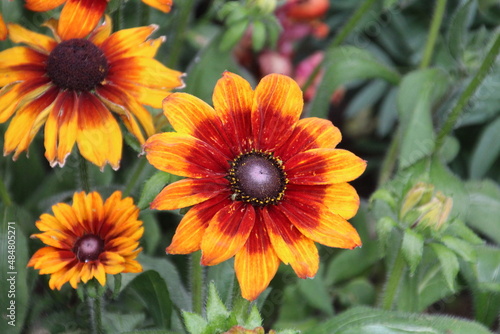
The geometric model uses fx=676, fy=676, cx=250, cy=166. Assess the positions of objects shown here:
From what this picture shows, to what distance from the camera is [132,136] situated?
0.93m

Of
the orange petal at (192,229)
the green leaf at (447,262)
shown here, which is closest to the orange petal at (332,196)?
the orange petal at (192,229)

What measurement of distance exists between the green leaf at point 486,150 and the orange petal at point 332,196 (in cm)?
86

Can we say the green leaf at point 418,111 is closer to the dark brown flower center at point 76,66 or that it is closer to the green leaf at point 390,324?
the green leaf at point 390,324

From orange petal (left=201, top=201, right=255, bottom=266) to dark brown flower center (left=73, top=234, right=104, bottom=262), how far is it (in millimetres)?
189

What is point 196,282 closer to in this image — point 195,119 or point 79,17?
point 195,119

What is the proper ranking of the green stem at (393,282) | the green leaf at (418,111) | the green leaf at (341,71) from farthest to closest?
the green leaf at (341,71)
the green leaf at (418,111)
the green stem at (393,282)

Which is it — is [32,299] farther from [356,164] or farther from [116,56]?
[356,164]

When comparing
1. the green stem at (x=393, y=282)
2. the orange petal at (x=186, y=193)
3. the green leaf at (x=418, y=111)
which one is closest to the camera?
the orange petal at (x=186, y=193)

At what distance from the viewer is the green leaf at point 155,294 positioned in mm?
1019

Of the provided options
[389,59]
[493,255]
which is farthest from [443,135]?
[389,59]

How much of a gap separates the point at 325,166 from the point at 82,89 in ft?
1.16

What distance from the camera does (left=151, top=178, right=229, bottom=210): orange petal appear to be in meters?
0.73

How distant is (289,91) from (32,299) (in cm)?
65

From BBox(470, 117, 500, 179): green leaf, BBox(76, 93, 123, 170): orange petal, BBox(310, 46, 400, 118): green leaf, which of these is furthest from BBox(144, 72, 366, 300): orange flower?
BBox(470, 117, 500, 179): green leaf
